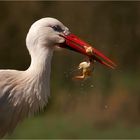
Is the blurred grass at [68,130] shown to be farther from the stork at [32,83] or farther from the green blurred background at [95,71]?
the stork at [32,83]

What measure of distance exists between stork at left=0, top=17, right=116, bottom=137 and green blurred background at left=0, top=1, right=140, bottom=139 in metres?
3.46

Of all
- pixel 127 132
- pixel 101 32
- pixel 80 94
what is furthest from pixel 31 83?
pixel 101 32

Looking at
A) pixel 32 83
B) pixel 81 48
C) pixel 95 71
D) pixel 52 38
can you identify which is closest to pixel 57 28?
pixel 52 38

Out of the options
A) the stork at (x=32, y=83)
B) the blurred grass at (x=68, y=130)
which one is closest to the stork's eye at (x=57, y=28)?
the stork at (x=32, y=83)

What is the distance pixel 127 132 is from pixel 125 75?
1580 millimetres

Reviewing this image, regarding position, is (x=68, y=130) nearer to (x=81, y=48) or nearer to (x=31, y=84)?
(x=81, y=48)

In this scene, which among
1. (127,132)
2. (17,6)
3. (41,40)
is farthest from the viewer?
(17,6)

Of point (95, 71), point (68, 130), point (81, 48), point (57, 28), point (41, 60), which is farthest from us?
point (95, 71)

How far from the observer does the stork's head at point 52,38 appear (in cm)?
686

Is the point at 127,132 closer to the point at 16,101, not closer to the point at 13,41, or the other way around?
the point at 13,41

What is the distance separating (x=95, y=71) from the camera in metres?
11.4

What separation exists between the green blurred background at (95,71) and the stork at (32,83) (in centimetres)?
346

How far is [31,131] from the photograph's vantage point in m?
10.8

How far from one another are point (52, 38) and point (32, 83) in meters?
0.35
